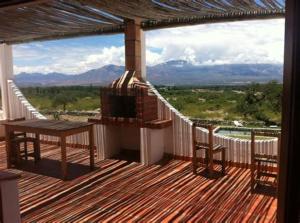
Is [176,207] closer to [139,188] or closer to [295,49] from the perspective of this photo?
[139,188]

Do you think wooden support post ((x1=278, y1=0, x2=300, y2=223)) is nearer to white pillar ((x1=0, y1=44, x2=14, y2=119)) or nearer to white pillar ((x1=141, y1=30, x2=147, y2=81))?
white pillar ((x1=141, y1=30, x2=147, y2=81))

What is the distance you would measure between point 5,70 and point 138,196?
17.8 feet

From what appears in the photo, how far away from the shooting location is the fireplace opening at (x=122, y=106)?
571 cm

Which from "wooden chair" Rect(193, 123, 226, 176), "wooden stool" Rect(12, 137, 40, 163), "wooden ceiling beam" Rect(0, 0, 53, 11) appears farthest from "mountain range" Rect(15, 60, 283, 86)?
"wooden ceiling beam" Rect(0, 0, 53, 11)

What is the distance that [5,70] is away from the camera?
765 cm

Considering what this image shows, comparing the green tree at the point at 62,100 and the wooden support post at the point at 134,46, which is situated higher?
the wooden support post at the point at 134,46

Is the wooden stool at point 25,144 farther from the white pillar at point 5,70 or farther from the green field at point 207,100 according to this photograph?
the green field at point 207,100

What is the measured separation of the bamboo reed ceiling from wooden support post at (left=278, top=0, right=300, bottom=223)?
278 cm

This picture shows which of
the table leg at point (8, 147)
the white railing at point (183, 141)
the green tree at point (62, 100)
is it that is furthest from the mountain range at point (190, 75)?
the white railing at point (183, 141)

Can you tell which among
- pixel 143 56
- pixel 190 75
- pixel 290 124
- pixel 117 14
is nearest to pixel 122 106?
pixel 143 56

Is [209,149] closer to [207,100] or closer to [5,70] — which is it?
[5,70]

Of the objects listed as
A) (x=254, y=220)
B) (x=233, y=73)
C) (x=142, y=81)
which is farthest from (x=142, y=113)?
(x=233, y=73)

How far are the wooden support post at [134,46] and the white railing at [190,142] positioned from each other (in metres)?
0.47

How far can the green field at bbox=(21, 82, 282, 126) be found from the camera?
100 ft
